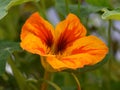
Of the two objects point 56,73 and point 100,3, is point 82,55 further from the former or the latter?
point 56,73

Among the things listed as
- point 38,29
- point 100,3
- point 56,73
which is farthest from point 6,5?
point 56,73

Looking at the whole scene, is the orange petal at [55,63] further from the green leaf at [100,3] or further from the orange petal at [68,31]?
the green leaf at [100,3]

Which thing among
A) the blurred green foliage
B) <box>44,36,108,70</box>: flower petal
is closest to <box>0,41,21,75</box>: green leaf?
the blurred green foliage

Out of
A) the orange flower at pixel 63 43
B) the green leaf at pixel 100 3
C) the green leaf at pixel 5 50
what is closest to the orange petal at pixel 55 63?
the orange flower at pixel 63 43

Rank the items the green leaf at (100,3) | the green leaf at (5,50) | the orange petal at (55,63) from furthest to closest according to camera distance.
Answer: the green leaf at (100,3), the green leaf at (5,50), the orange petal at (55,63)

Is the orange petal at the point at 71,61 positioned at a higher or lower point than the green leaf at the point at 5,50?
higher

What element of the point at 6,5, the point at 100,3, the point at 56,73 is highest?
the point at 6,5

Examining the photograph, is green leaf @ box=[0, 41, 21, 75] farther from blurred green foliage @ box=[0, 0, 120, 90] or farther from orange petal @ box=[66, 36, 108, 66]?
orange petal @ box=[66, 36, 108, 66]

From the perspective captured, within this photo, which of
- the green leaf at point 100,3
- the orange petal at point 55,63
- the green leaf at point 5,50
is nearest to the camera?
the orange petal at point 55,63
